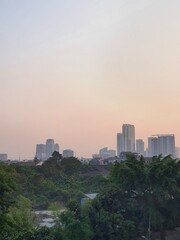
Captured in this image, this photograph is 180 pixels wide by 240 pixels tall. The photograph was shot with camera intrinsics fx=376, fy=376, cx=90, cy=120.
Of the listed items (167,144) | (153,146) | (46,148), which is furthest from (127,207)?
(46,148)

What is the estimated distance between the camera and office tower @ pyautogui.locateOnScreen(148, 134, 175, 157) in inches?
4043

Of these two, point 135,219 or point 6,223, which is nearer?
point 6,223

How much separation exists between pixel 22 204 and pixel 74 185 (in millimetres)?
19014

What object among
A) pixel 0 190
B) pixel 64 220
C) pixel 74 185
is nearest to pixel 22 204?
pixel 64 220

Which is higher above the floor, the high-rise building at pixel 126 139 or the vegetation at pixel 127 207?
the high-rise building at pixel 126 139

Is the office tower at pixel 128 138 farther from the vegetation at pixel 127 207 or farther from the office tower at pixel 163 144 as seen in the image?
the vegetation at pixel 127 207

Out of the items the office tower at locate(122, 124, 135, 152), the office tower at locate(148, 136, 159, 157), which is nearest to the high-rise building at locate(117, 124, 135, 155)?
the office tower at locate(122, 124, 135, 152)

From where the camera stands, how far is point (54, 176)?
41.2 metres

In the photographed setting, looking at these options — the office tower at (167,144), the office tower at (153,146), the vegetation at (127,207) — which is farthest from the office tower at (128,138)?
the vegetation at (127,207)

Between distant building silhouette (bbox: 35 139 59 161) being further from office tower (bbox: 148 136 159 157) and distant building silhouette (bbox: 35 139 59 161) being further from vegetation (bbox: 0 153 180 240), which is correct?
vegetation (bbox: 0 153 180 240)

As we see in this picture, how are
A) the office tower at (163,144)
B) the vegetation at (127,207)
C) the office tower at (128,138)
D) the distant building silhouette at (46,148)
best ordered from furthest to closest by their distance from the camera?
the distant building silhouette at (46,148), the office tower at (128,138), the office tower at (163,144), the vegetation at (127,207)

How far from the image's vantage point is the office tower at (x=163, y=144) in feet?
337

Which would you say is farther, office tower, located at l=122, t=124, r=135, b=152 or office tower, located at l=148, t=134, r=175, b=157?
office tower, located at l=122, t=124, r=135, b=152

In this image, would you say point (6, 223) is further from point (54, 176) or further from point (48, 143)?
point (48, 143)
